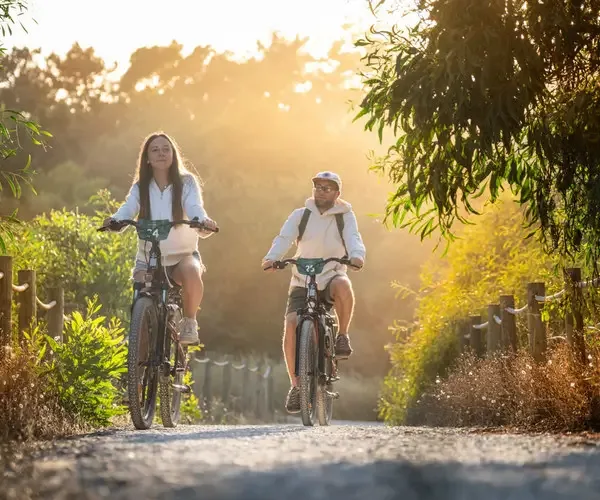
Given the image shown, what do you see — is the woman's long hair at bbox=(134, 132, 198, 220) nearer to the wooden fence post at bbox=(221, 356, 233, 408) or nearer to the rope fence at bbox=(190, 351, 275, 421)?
the rope fence at bbox=(190, 351, 275, 421)

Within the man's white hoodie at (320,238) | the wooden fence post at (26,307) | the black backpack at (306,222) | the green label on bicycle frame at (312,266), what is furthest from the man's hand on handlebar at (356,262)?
the wooden fence post at (26,307)

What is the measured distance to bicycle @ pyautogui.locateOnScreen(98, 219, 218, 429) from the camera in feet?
25.8

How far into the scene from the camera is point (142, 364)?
8094mm

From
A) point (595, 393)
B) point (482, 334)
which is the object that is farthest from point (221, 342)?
point (595, 393)

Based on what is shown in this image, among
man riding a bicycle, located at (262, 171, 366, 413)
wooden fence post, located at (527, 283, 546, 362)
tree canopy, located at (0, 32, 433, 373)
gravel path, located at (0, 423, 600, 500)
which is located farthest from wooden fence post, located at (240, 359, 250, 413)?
gravel path, located at (0, 423, 600, 500)

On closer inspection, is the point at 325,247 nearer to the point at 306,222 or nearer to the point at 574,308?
the point at 306,222

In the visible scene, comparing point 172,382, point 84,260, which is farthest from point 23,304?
point 84,260

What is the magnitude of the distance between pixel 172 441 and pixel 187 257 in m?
2.89

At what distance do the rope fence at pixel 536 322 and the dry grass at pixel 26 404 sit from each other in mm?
3814

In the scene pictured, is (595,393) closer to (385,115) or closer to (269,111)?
(385,115)

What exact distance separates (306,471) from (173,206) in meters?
4.69

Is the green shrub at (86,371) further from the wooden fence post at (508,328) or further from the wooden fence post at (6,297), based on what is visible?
the wooden fence post at (508,328)

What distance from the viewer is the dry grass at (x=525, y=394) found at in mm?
7791

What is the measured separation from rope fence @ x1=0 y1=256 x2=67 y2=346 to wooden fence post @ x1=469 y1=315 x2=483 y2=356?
5685 millimetres
